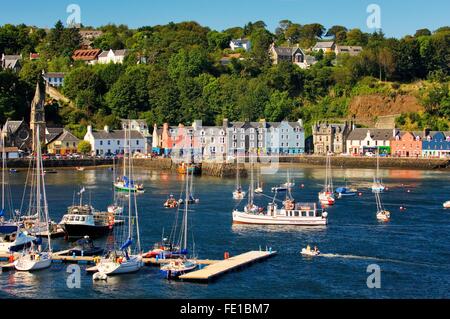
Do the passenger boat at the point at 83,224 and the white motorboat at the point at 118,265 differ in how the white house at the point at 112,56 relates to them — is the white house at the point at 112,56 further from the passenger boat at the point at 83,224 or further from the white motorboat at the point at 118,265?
the white motorboat at the point at 118,265

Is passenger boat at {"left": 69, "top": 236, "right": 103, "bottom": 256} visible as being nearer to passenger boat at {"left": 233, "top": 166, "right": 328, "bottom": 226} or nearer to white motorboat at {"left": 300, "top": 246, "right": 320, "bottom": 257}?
white motorboat at {"left": 300, "top": 246, "right": 320, "bottom": 257}

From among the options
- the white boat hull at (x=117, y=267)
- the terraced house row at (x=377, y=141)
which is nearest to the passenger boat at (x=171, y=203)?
the white boat hull at (x=117, y=267)

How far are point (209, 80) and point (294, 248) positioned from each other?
7462 cm

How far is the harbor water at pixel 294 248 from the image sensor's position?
1150 inches

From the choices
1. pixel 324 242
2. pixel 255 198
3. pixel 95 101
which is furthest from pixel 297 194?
pixel 95 101

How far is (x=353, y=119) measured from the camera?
103m

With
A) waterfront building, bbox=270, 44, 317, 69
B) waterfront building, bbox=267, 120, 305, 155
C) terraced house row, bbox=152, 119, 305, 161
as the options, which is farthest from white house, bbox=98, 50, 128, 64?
waterfront building, bbox=267, 120, 305, 155

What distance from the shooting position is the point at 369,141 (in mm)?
95000

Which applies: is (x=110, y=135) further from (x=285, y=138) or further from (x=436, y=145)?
(x=436, y=145)

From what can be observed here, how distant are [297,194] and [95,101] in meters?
51.2

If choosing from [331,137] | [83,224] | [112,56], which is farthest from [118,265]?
[112,56]

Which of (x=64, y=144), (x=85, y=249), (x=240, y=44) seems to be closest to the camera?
(x=85, y=249)

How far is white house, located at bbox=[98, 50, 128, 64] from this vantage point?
124m
